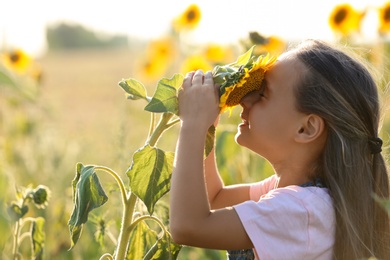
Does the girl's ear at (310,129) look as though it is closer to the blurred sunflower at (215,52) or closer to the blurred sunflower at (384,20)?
the blurred sunflower at (215,52)

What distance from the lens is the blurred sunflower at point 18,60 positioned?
14.3 feet

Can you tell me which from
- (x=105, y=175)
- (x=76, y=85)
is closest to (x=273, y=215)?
(x=105, y=175)

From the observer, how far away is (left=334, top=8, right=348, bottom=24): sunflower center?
13.5 ft

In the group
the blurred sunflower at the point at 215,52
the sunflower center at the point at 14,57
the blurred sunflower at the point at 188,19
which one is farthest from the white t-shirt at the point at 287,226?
the sunflower center at the point at 14,57

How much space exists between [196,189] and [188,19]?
3.05 m

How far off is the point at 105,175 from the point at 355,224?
2188mm

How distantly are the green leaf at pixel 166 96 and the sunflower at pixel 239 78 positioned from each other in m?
0.08

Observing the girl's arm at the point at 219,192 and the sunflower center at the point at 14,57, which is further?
the sunflower center at the point at 14,57

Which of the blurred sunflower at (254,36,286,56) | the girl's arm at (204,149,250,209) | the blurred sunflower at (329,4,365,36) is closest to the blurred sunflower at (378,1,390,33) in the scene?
the blurred sunflower at (329,4,365,36)

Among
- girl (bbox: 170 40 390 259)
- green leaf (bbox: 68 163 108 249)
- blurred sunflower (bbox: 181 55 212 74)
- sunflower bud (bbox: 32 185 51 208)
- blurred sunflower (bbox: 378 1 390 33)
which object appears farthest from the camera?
blurred sunflower (bbox: 378 1 390 33)

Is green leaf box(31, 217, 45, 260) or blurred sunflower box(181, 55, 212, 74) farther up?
blurred sunflower box(181, 55, 212, 74)

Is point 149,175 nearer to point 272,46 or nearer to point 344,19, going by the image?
point 272,46

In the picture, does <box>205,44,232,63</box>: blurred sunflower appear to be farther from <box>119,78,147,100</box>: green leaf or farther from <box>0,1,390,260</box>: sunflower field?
<box>119,78,147,100</box>: green leaf

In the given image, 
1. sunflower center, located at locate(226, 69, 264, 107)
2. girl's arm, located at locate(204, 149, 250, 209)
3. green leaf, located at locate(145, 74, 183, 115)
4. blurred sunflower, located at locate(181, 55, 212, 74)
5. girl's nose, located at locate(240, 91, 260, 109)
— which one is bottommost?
girl's arm, located at locate(204, 149, 250, 209)
